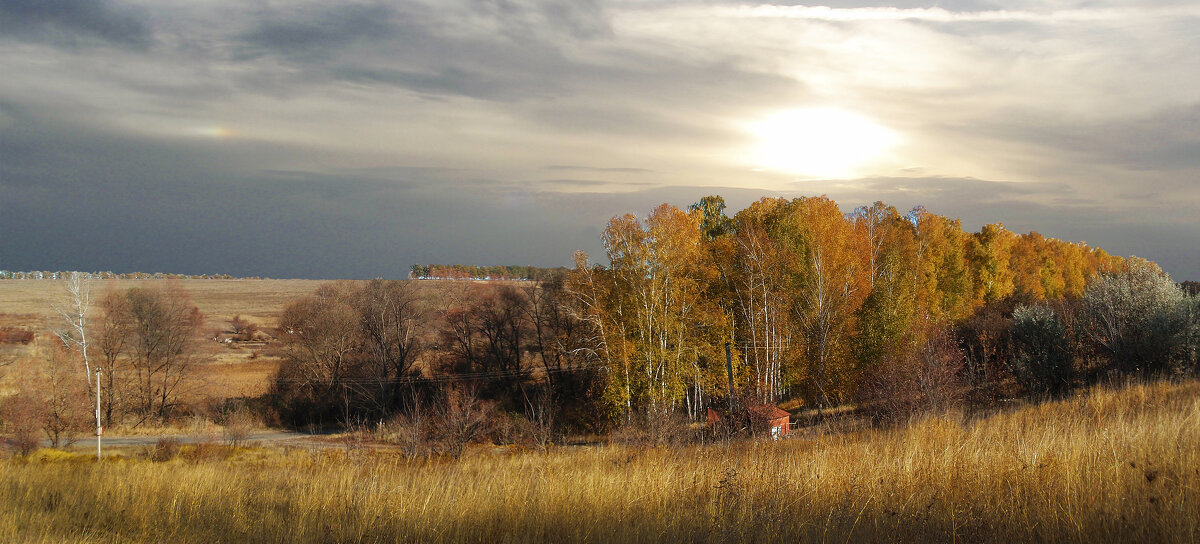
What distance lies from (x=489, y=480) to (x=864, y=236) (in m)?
41.5

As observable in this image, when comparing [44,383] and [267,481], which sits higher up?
[267,481]

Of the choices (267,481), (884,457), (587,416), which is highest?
(884,457)

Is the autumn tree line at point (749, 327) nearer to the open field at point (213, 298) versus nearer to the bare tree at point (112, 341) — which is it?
the bare tree at point (112, 341)

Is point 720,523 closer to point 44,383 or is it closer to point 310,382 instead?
point 310,382

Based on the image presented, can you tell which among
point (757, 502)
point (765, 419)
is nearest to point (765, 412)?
point (765, 419)

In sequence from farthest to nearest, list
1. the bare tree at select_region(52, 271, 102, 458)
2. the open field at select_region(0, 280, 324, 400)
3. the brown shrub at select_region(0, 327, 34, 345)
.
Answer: the brown shrub at select_region(0, 327, 34, 345)
the open field at select_region(0, 280, 324, 400)
the bare tree at select_region(52, 271, 102, 458)

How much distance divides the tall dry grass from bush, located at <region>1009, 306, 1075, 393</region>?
69.9 feet

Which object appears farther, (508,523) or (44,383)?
(44,383)

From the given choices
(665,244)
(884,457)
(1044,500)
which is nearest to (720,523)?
(1044,500)

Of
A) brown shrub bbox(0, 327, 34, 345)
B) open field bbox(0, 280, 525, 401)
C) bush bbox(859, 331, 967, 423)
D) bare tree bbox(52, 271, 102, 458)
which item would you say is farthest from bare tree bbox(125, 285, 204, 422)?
bush bbox(859, 331, 967, 423)

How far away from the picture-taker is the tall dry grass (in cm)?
452

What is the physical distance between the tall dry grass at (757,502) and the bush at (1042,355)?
21303mm

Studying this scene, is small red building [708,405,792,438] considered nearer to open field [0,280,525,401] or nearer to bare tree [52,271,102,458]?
open field [0,280,525,401]

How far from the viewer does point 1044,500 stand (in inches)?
188
